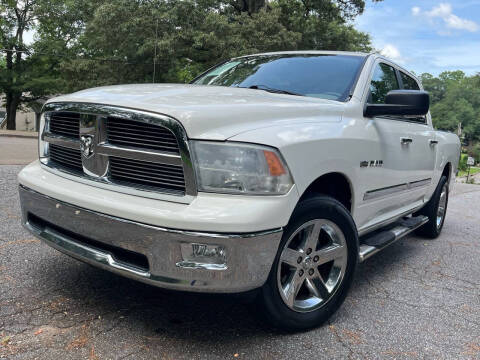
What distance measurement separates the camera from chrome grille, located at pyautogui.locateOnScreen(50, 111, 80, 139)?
251 cm

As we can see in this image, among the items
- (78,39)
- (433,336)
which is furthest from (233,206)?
(78,39)

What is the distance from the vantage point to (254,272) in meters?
2.12

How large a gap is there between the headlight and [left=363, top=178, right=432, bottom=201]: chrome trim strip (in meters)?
1.17

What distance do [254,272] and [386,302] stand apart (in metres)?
1.46

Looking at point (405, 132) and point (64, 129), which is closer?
point (64, 129)

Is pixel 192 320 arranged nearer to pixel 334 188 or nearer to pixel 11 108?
pixel 334 188

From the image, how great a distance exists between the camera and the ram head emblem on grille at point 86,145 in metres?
2.38

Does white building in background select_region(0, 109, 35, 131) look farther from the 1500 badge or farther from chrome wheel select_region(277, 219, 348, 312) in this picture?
chrome wheel select_region(277, 219, 348, 312)

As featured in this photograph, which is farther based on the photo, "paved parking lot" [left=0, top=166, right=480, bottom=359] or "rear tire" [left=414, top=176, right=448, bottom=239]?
"rear tire" [left=414, top=176, right=448, bottom=239]

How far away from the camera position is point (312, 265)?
2.57 meters

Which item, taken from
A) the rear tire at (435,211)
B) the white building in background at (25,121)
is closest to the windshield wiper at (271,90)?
the rear tire at (435,211)

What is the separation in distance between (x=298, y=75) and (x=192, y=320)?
1985mm

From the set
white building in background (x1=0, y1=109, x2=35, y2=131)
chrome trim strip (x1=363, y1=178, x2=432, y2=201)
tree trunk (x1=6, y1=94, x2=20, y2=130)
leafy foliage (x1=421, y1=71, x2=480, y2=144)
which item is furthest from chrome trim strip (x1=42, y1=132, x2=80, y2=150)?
leafy foliage (x1=421, y1=71, x2=480, y2=144)

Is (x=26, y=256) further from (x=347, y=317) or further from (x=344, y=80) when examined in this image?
(x=344, y=80)
